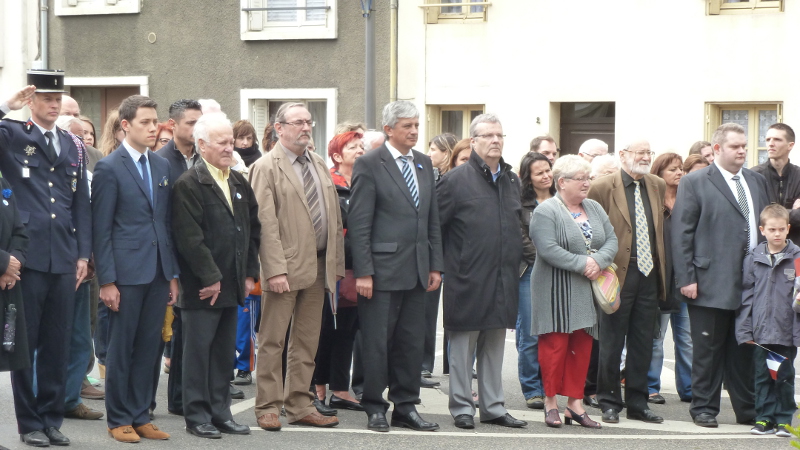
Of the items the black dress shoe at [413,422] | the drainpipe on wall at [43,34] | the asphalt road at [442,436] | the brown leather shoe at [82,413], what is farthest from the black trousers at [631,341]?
the drainpipe on wall at [43,34]

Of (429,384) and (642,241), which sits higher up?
(642,241)

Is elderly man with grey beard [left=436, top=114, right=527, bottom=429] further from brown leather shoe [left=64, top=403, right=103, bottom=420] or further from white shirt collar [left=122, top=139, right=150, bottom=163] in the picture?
brown leather shoe [left=64, top=403, right=103, bottom=420]

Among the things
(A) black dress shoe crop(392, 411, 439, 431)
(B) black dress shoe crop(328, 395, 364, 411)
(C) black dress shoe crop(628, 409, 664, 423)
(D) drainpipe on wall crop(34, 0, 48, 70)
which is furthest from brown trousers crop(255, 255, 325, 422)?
(D) drainpipe on wall crop(34, 0, 48, 70)

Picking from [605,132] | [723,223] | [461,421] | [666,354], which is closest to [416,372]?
[461,421]

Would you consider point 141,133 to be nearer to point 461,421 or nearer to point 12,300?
point 12,300

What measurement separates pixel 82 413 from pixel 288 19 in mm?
13426

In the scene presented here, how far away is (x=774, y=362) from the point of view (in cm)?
805

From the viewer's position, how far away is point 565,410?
8414mm

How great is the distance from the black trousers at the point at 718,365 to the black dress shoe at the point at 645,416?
26 centimetres

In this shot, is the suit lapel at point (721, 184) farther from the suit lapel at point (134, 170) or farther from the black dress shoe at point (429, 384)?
the suit lapel at point (134, 170)

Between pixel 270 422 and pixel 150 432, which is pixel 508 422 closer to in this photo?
pixel 270 422

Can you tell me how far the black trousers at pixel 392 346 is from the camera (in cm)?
796

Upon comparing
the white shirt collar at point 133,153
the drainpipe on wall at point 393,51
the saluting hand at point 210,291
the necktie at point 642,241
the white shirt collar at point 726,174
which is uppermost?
the drainpipe on wall at point 393,51

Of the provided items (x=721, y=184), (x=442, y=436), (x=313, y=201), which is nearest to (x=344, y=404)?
(x=442, y=436)
